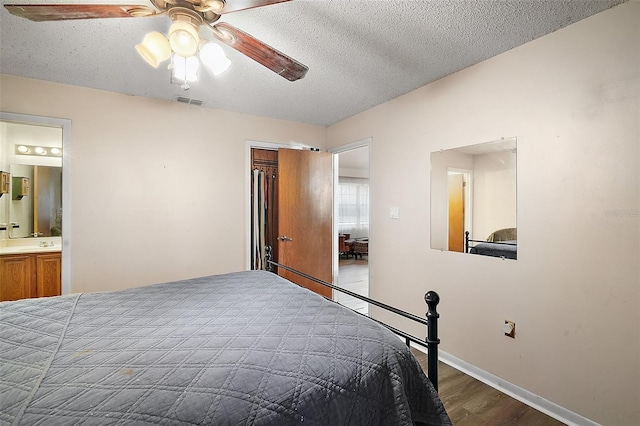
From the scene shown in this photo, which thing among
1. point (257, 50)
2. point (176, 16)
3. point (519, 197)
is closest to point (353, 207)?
point (519, 197)

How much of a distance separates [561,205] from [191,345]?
2.17 metres

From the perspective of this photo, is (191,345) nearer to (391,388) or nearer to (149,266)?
(391,388)

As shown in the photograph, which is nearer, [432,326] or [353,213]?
[432,326]

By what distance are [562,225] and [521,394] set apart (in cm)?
116

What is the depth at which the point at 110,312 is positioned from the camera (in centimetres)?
147

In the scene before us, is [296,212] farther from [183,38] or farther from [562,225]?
[562,225]

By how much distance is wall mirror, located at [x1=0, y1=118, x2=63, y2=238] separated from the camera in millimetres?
3486

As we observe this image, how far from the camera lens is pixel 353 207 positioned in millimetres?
8344

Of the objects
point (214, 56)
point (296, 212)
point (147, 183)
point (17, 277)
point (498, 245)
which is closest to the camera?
point (214, 56)

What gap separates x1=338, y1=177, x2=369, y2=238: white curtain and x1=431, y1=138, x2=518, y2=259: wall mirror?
217 inches

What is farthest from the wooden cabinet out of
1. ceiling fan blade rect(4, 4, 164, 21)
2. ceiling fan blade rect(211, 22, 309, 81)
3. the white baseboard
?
the white baseboard

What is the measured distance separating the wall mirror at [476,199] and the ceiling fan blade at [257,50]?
1.49m

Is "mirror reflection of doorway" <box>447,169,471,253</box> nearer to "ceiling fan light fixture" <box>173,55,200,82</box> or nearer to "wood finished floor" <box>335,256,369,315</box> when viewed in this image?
"wood finished floor" <box>335,256,369,315</box>

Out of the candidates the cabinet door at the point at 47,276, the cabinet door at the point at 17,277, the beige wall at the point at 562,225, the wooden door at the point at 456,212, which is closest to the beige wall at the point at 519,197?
the beige wall at the point at 562,225
